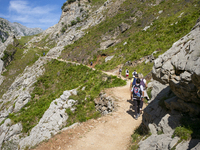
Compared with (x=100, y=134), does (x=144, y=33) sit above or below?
above

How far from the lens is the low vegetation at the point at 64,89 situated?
36.0 ft

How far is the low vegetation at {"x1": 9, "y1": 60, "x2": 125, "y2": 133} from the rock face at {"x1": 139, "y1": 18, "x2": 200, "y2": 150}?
567 cm

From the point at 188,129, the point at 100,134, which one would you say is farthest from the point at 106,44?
the point at 188,129

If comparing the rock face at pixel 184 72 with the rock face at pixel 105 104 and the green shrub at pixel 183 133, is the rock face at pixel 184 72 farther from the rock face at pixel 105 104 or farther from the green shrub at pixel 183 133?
the rock face at pixel 105 104

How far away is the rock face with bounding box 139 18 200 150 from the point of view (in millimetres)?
3607

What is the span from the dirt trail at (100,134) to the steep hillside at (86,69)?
51.8 inches

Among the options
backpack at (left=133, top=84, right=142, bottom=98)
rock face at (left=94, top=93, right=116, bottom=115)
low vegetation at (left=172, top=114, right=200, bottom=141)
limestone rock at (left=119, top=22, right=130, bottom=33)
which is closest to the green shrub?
low vegetation at (left=172, top=114, right=200, bottom=141)

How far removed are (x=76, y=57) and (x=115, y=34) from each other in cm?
1296

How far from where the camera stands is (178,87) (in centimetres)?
420

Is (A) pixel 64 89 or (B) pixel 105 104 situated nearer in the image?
(B) pixel 105 104

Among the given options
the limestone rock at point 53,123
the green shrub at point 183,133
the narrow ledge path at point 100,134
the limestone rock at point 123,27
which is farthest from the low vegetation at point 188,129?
the limestone rock at point 123,27

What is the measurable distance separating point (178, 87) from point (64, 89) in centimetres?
1912

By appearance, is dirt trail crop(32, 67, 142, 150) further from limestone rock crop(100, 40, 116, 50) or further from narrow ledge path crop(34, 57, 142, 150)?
limestone rock crop(100, 40, 116, 50)

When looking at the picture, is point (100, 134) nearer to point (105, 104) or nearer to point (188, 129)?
point (105, 104)
